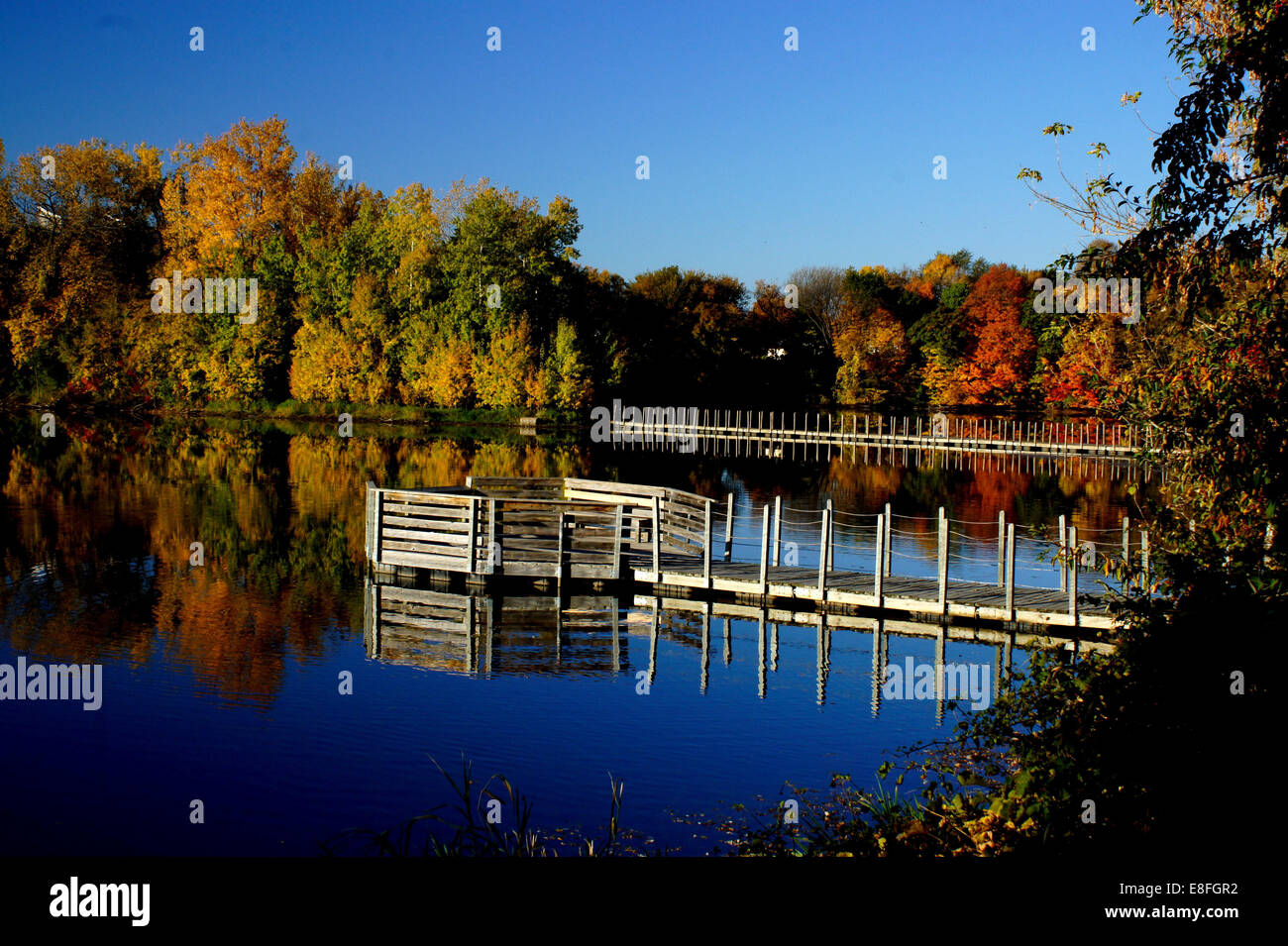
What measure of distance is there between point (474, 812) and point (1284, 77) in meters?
9.84

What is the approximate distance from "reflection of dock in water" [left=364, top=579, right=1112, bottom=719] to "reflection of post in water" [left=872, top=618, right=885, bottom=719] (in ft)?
0.06

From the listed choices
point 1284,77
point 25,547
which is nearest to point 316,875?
point 1284,77

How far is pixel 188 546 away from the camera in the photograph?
28.1 metres

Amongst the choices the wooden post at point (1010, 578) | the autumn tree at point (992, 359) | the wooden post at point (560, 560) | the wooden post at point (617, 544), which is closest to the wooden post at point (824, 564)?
the wooden post at point (1010, 578)

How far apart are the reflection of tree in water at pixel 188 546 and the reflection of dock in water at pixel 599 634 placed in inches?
53.5

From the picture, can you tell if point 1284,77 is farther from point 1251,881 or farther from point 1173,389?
point 1251,881

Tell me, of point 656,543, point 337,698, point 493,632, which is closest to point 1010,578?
point 656,543

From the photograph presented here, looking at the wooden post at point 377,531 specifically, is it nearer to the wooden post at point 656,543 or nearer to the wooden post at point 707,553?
the wooden post at point 656,543

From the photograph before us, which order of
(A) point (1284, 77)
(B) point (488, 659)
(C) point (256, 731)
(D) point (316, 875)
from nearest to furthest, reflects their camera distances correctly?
(D) point (316, 875) < (A) point (1284, 77) < (C) point (256, 731) < (B) point (488, 659)

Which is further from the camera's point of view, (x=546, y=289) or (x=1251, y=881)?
(x=546, y=289)

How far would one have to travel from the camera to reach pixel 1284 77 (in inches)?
385

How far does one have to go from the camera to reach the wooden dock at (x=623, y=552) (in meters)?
22.0

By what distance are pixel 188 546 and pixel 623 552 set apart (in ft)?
36.1

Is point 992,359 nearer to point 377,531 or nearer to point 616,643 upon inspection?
point 377,531
